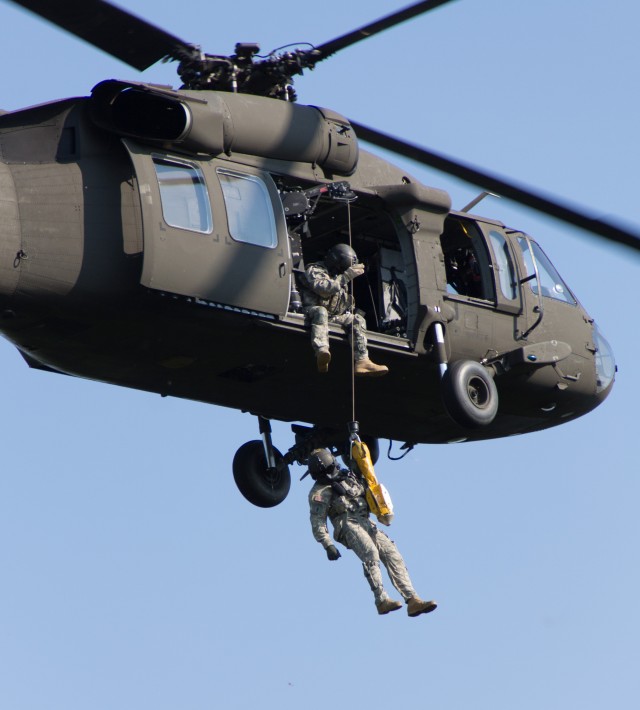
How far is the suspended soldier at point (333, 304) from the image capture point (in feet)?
61.9

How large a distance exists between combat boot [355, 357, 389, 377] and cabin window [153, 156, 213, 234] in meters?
2.31

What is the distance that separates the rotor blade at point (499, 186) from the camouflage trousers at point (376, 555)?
3920 millimetres

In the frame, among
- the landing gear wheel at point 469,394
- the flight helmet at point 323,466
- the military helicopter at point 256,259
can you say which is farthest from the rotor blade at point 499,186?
the flight helmet at point 323,466

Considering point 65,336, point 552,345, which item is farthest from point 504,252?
point 65,336

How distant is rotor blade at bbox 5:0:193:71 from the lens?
17.3m

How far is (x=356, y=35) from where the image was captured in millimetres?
18703

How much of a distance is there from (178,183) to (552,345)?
5.35 meters

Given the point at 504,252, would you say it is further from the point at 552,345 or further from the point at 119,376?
the point at 119,376

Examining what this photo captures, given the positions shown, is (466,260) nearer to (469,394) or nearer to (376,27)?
(469,394)

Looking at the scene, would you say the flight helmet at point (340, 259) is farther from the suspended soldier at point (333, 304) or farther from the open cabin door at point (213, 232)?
the open cabin door at point (213, 232)

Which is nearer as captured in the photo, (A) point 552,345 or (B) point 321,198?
(B) point 321,198

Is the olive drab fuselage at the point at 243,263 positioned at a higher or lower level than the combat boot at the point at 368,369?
higher

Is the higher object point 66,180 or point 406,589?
point 66,180

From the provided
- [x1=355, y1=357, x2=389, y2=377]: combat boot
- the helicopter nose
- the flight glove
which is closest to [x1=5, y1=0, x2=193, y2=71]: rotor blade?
the flight glove
